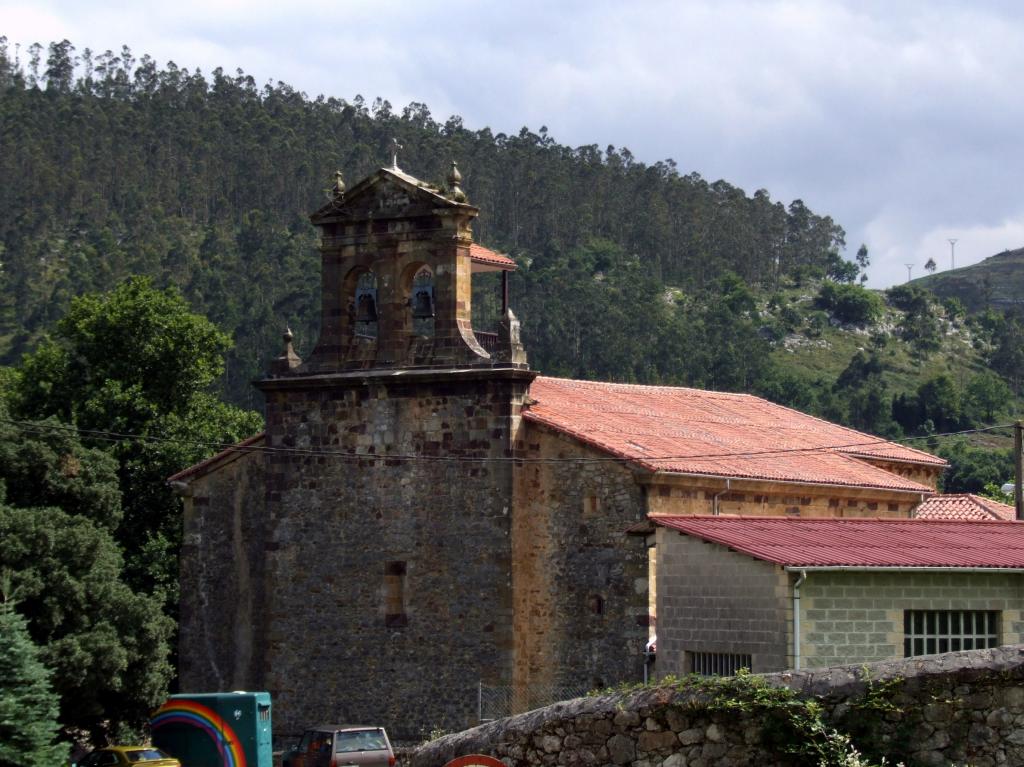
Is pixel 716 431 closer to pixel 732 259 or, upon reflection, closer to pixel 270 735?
pixel 270 735

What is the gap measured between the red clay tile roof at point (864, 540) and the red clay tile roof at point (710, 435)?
13.5 feet

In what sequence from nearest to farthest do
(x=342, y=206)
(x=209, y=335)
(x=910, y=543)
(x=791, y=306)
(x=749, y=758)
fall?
(x=749, y=758), (x=910, y=543), (x=342, y=206), (x=209, y=335), (x=791, y=306)

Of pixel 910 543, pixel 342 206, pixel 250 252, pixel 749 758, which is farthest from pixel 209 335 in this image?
pixel 250 252

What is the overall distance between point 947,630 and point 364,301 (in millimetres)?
14816

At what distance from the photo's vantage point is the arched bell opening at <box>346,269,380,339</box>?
A: 36.0 m

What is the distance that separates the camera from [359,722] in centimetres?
3456

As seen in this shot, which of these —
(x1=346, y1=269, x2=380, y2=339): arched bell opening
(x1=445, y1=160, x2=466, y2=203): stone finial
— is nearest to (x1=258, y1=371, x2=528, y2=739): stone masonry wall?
(x1=346, y1=269, x2=380, y2=339): arched bell opening

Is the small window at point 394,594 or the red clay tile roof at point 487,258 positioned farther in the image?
the red clay tile roof at point 487,258

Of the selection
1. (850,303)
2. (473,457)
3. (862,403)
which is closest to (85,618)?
(473,457)

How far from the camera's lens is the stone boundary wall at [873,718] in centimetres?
1487

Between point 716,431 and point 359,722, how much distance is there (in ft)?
31.9

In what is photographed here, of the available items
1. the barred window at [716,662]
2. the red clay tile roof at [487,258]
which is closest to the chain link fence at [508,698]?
the barred window at [716,662]

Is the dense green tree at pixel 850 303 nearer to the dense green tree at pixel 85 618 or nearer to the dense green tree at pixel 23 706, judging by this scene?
the dense green tree at pixel 85 618

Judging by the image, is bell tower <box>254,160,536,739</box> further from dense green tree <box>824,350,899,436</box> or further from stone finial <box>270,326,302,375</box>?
dense green tree <box>824,350,899,436</box>
